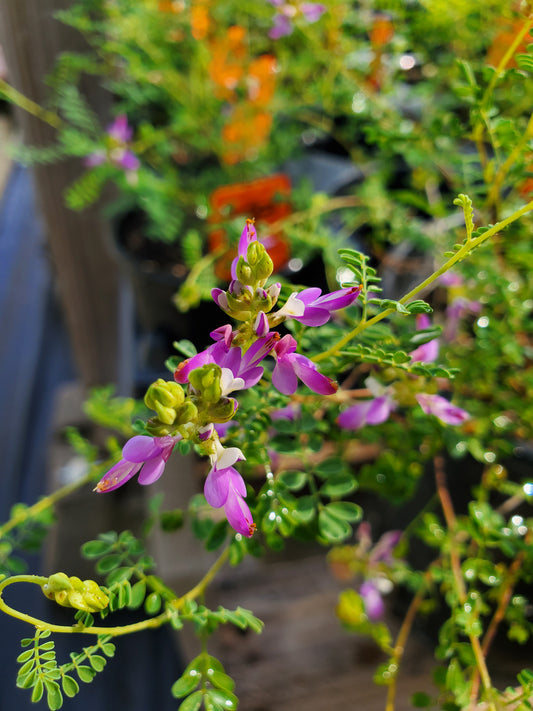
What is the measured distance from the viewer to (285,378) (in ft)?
0.77

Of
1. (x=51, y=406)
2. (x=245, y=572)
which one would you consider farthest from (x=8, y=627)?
(x=51, y=406)

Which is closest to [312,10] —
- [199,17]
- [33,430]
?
[199,17]

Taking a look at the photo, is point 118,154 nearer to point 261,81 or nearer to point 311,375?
point 261,81

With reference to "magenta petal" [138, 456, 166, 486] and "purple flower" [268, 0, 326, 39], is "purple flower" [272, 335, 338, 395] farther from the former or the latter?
"purple flower" [268, 0, 326, 39]

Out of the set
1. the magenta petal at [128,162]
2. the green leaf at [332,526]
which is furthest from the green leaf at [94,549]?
the magenta petal at [128,162]

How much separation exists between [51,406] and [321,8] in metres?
0.91

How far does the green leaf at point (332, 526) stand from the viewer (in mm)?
284

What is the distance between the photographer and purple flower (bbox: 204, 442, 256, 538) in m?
0.22

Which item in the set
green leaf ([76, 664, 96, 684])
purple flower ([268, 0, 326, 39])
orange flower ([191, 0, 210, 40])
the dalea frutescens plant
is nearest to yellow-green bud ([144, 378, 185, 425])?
the dalea frutescens plant

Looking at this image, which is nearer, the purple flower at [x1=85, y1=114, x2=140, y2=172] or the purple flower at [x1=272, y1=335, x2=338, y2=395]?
the purple flower at [x1=272, y1=335, x2=338, y2=395]

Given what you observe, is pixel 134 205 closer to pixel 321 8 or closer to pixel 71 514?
pixel 321 8

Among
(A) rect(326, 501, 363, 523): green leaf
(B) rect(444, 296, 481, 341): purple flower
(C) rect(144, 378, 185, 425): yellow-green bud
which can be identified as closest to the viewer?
(C) rect(144, 378, 185, 425): yellow-green bud

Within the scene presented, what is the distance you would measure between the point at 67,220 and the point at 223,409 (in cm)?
70

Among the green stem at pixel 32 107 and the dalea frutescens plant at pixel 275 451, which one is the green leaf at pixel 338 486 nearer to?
the dalea frutescens plant at pixel 275 451
